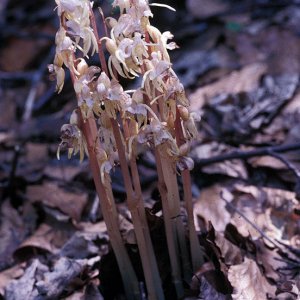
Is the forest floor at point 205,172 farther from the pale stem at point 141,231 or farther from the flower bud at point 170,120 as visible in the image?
the flower bud at point 170,120

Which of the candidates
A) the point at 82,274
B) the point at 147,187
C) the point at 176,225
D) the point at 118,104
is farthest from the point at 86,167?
the point at 118,104

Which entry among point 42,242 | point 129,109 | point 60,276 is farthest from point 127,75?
point 42,242

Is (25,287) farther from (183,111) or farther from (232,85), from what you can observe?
(232,85)

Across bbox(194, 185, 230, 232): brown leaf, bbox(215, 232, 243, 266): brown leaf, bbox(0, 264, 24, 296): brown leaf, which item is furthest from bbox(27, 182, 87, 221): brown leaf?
bbox(215, 232, 243, 266): brown leaf

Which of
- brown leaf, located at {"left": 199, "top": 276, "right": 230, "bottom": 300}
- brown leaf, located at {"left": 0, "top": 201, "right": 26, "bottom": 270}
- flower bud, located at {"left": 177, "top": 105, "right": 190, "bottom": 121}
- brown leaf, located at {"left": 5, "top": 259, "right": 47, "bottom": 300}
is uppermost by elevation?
flower bud, located at {"left": 177, "top": 105, "right": 190, "bottom": 121}

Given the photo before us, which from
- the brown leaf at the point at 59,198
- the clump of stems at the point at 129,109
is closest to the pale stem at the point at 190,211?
the clump of stems at the point at 129,109

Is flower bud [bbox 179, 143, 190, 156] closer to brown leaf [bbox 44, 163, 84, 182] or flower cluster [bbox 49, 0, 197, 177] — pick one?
flower cluster [bbox 49, 0, 197, 177]
